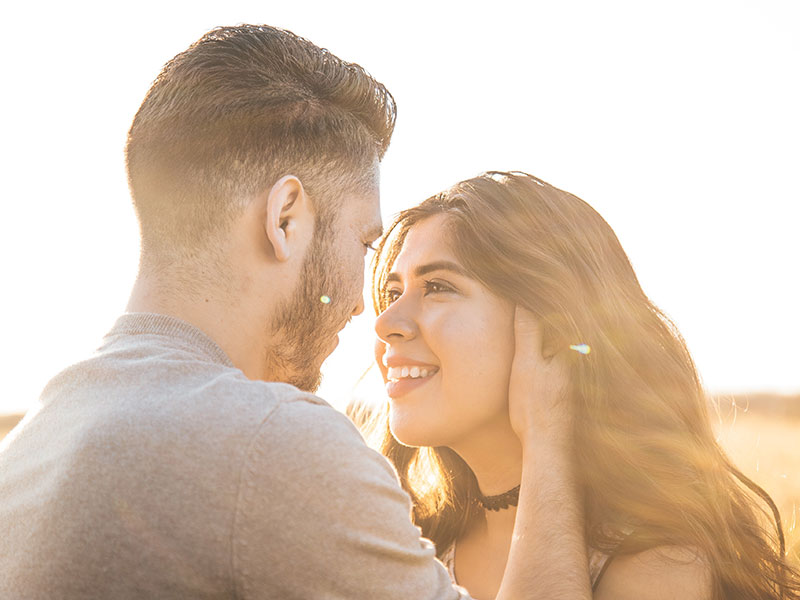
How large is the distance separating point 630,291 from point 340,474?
238 cm

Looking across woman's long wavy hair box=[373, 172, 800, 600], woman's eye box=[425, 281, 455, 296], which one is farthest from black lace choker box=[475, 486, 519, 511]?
woman's eye box=[425, 281, 455, 296]

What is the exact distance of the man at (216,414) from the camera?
180cm

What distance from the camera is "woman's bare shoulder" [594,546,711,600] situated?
288 cm

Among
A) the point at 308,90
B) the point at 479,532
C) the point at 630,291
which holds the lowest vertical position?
the point at 479,532

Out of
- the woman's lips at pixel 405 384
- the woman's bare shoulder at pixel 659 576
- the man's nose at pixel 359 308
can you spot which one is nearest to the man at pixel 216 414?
the man's nose at pixel 359 308

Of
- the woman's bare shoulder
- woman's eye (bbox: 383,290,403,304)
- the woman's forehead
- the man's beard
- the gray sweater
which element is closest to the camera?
the gray sweater

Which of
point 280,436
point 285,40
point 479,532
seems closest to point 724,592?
point 479,532

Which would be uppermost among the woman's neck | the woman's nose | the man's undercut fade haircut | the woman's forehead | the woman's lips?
the man's undercut fade haircut

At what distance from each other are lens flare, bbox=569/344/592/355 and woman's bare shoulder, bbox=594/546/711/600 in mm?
877

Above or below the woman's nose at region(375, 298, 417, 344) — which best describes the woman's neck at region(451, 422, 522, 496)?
below

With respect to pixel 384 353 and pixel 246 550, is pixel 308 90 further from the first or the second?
pixel 246 550

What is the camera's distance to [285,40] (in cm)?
288

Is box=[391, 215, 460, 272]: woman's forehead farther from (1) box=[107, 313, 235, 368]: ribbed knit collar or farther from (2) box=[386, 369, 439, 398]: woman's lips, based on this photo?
(1) box=[107, 313, 235, 368]: ribbed knit collar

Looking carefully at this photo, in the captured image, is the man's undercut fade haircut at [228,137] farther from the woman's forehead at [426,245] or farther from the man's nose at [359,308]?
the woman's forehead at [426,245]
